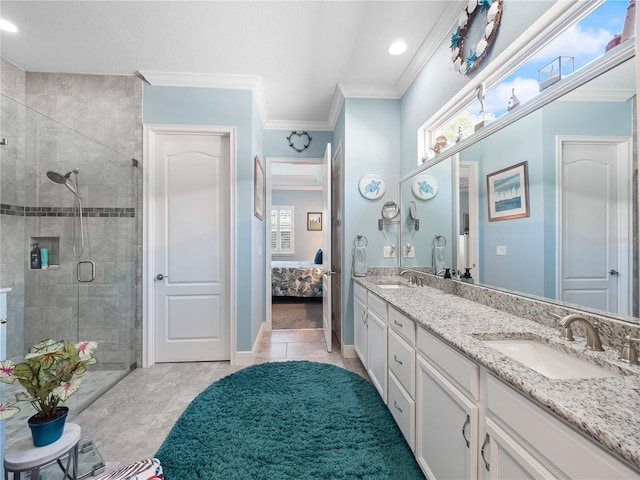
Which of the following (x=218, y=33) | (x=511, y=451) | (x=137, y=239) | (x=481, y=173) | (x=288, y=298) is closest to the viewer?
(x=511, y=451)

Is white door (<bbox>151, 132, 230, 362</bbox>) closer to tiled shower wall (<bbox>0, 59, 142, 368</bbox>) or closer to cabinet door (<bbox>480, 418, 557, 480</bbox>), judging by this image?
tiled shower wall (<bbox>0, 59, 142, 368</bbox>)

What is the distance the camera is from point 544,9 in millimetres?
1250

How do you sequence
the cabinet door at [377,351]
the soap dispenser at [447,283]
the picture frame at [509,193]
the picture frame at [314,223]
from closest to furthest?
1. the picture frame at [509,193]
2. the cabinet door at [377,351]
3. the soap dispenser at [447,283]
4. the picture frame at [314,223]

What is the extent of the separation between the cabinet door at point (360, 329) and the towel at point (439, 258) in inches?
27.3

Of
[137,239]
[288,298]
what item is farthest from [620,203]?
[288,298]

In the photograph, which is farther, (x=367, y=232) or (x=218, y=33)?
(x=367, y=232)

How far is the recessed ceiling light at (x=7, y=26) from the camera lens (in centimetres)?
199

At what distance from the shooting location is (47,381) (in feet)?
3.84

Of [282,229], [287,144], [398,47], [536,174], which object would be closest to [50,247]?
[287,144]

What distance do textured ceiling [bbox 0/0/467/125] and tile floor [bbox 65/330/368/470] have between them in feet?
9.43

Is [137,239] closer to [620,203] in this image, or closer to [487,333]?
[487,333]

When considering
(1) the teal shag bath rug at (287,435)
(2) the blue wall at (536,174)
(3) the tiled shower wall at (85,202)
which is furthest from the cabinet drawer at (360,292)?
(3) the tiled shower wall at (85,202)

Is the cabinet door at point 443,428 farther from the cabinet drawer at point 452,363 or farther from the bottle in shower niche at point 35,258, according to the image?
the bottle in shower niche at point 35,258

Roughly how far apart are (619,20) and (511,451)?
155cm
